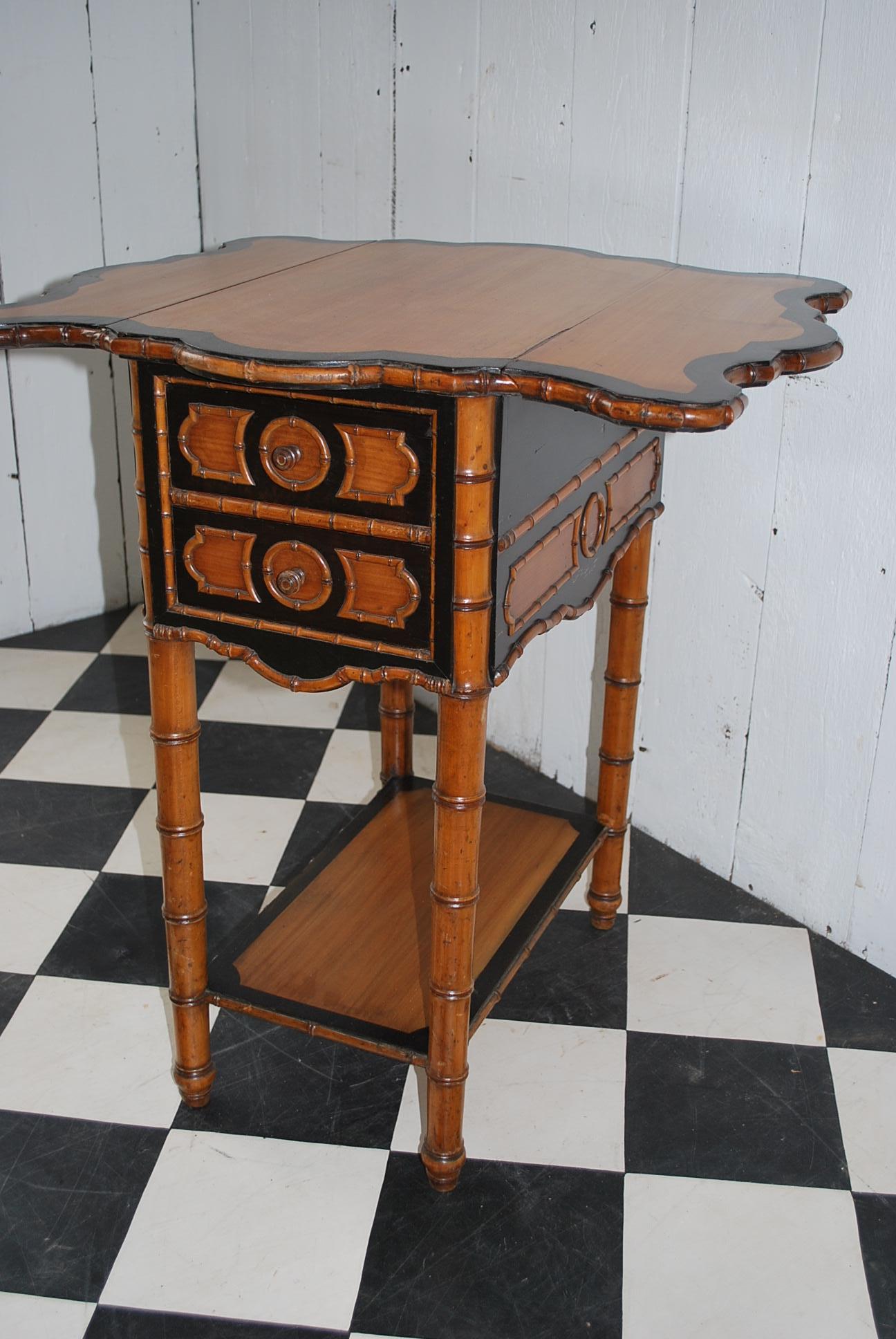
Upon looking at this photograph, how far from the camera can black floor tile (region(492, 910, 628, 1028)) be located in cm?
201

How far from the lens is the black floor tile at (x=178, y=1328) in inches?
59.1

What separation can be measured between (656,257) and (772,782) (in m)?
0.87

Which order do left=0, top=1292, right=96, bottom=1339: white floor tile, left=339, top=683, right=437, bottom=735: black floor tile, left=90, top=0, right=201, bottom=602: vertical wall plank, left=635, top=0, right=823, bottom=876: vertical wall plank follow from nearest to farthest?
left=0, top=1292, right=96, bottom=1339: white floor tile < left=635, top=0, right=823, bottom=876: vertical wall plank < left=339, top=683, right=437, bottom=735: black floor tile < left=90, top=0, right=201, bottom=602: vertical wall plank

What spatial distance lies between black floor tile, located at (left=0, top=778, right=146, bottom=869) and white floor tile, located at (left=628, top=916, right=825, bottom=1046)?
3.12 ft

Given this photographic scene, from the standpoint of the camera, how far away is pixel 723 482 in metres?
2.13

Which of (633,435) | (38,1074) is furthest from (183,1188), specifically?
(633,435)

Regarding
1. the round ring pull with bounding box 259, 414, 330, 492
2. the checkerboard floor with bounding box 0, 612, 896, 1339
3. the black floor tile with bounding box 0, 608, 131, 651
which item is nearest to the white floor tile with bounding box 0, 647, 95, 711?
the black floor tile with bounding box 0, 608, 131, 651

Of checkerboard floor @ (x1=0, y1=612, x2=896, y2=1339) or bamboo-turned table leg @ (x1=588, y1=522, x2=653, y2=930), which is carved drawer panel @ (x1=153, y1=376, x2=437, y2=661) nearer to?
bamboo-turned table leg @ (x1=588, y1=522, x2=653, y2=930)

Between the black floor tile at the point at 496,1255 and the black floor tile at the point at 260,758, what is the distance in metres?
0.97

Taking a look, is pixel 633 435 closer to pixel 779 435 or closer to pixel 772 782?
pixel 779 435

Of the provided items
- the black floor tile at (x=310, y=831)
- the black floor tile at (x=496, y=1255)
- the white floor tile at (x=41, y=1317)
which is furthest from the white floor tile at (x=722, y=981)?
the white floor tile at (x=41, y=1317)

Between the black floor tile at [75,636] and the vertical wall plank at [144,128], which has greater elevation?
the vertical wall plank at [144,128]

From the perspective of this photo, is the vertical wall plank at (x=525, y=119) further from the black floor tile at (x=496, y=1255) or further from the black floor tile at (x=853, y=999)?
the black floor tile at (x=496, y=1255)

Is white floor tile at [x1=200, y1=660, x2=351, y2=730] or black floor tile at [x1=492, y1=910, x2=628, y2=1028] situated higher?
white floor tile at [x1=200, y1=660, x2=351, y2=730]
